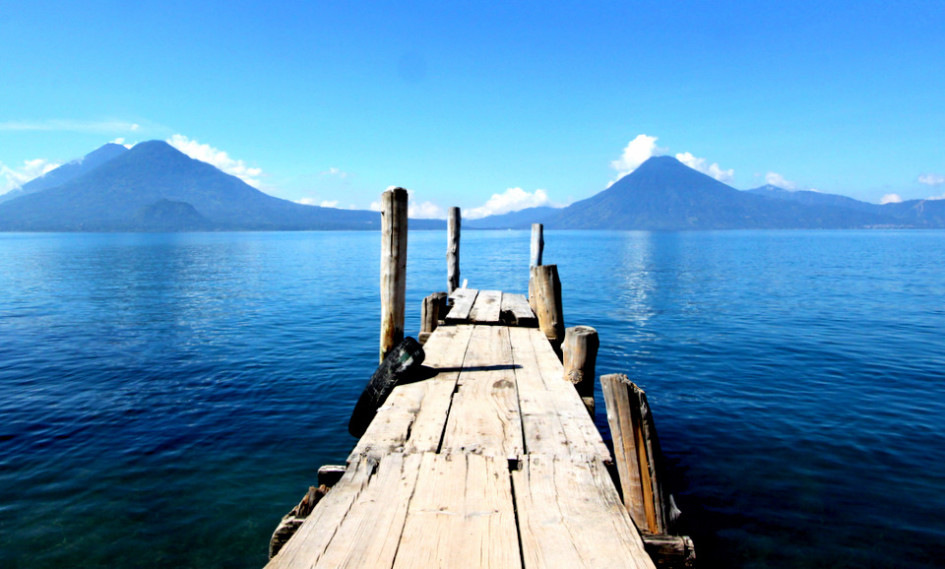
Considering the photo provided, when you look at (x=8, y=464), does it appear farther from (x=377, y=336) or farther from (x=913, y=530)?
(x=913, y=530)

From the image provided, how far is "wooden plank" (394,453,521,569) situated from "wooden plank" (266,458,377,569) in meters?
0.41

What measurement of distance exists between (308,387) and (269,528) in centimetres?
561

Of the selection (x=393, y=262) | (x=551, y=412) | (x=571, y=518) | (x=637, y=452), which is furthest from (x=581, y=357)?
(x=571, y=518)

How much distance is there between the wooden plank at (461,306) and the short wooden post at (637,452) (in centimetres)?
623

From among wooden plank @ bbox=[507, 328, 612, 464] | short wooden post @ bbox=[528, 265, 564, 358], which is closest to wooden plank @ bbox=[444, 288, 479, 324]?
short wooden post @ bbox=[528, 265, 564, 358]

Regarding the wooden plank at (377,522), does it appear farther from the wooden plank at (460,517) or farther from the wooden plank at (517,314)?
the wooden plank at (517,314)

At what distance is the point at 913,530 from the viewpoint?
6.40m

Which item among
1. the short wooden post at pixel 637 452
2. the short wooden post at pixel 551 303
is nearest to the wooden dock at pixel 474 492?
the short wooden post at pixel 637 452

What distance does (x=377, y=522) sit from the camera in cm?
324

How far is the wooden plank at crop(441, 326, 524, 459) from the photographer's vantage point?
14.6 feet

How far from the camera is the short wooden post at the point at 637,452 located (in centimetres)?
427

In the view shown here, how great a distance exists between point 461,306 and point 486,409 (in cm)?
626

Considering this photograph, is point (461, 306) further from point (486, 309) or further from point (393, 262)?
point (393, 262)

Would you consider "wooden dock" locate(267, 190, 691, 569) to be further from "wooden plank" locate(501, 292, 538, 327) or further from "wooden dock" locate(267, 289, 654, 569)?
"wooden plank" locate(501, 292, 538, 327)
